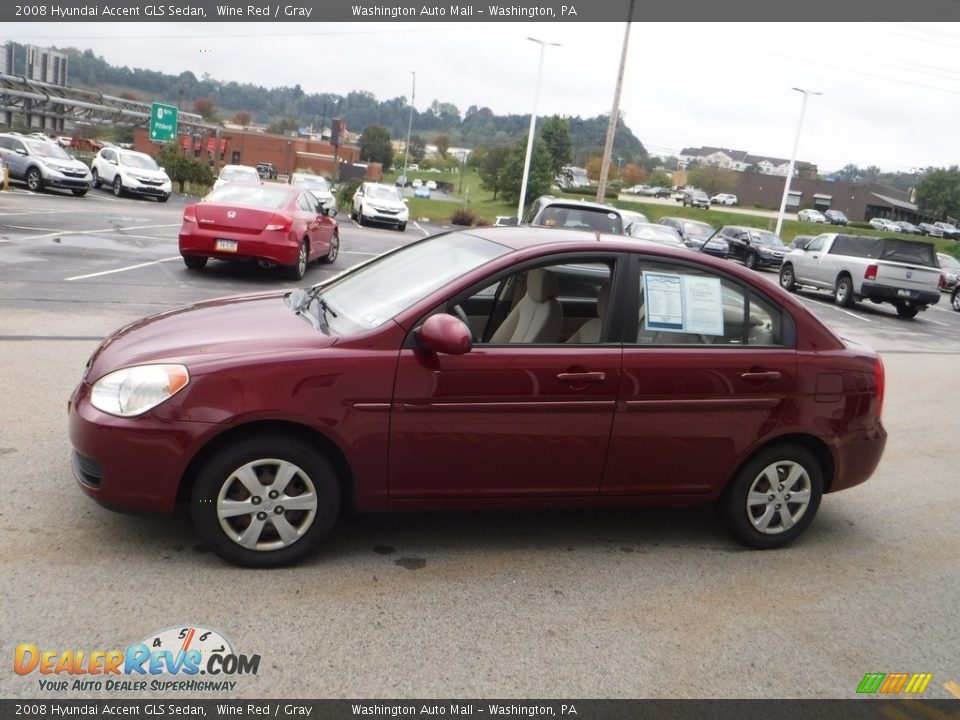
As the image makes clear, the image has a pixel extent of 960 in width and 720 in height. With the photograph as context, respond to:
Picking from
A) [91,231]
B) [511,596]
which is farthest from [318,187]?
[511,596]

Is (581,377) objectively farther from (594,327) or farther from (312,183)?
(312,183)

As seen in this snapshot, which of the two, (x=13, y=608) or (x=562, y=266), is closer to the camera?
(x=13, y=608)

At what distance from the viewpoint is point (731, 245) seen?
32938 mm

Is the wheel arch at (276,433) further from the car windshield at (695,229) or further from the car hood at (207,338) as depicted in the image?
the car windshield at (695,229)

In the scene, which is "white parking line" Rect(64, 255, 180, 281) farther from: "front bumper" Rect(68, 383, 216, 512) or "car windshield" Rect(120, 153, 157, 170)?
"car windshield" Rect(120, 153, 157, 170)

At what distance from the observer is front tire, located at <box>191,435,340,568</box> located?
3.81 m

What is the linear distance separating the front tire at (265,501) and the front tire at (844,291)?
19.4 meters

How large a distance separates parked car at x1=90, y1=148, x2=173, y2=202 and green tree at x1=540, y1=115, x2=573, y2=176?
68.8 metres

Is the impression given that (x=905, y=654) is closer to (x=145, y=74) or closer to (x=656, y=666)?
(x=656, y=666)

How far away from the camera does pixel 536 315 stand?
15.0ft

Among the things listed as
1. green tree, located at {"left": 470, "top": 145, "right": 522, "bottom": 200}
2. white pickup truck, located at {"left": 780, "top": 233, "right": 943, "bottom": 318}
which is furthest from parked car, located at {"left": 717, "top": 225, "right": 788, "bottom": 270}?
green tree, located at {"left": 470, "top": 145, "right": 522, "bottom": 200}
